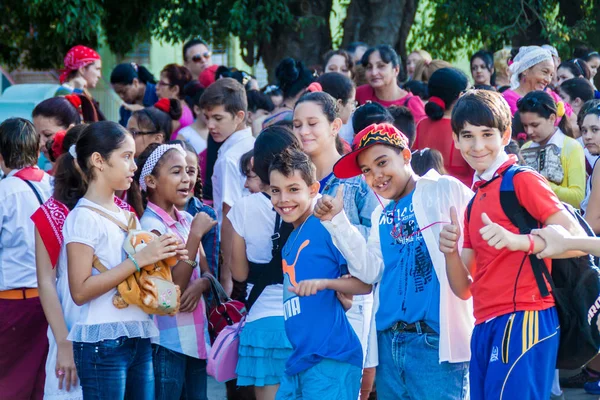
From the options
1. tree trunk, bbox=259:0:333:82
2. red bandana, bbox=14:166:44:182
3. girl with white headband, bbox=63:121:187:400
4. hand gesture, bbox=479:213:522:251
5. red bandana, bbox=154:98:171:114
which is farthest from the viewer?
tree trunk, bbox=259:0:333:82

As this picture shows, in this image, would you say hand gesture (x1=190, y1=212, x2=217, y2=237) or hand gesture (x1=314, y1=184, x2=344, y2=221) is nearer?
hand gesture (x1=314, y1=184, x2=344, y2=221)

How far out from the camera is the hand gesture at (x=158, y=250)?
4258 millimetres

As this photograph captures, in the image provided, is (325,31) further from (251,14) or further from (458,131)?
(458,131)

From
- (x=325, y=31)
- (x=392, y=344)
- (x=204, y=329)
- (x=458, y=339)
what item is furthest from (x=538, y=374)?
(x=325, y=31)

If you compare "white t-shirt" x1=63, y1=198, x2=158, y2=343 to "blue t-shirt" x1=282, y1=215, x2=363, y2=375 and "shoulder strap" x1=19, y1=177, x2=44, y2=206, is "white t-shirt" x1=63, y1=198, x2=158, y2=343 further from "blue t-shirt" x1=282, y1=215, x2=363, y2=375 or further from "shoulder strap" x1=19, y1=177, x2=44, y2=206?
"shoulder strap" x1=19, y1=177, x2=44, y2=206

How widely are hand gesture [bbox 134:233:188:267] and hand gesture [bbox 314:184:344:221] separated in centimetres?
91

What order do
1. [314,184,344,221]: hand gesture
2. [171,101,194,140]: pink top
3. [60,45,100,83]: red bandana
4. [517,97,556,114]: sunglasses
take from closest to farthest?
[314,184,344,221]: hand gesture → [517,97,556,114]: sunglasses → [60,45,100,83]: red bandana → [171,101,194,140]: pink top

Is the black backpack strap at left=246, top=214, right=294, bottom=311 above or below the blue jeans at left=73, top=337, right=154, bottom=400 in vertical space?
above

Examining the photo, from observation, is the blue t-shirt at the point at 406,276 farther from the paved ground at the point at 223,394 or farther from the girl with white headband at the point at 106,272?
the paved ground at the point at 223,394

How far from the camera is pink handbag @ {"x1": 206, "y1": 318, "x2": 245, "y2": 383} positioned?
4.62 m

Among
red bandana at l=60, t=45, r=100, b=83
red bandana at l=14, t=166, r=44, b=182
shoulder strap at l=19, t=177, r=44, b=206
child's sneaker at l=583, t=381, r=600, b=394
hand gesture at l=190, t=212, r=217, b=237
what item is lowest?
child's sneaker at l=583, t=381, r=600, b=394

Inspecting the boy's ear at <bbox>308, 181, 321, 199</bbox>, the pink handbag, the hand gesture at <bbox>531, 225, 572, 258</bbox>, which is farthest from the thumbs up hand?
the pink handbag

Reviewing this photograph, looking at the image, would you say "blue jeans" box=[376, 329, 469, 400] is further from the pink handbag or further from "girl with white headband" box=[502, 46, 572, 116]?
"girl with white headband" box=[502, 46, 572, 116]

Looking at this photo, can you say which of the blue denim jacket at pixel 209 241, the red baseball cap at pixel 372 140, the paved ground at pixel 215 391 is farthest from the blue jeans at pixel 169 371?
the paved ground at pixel 215 391
